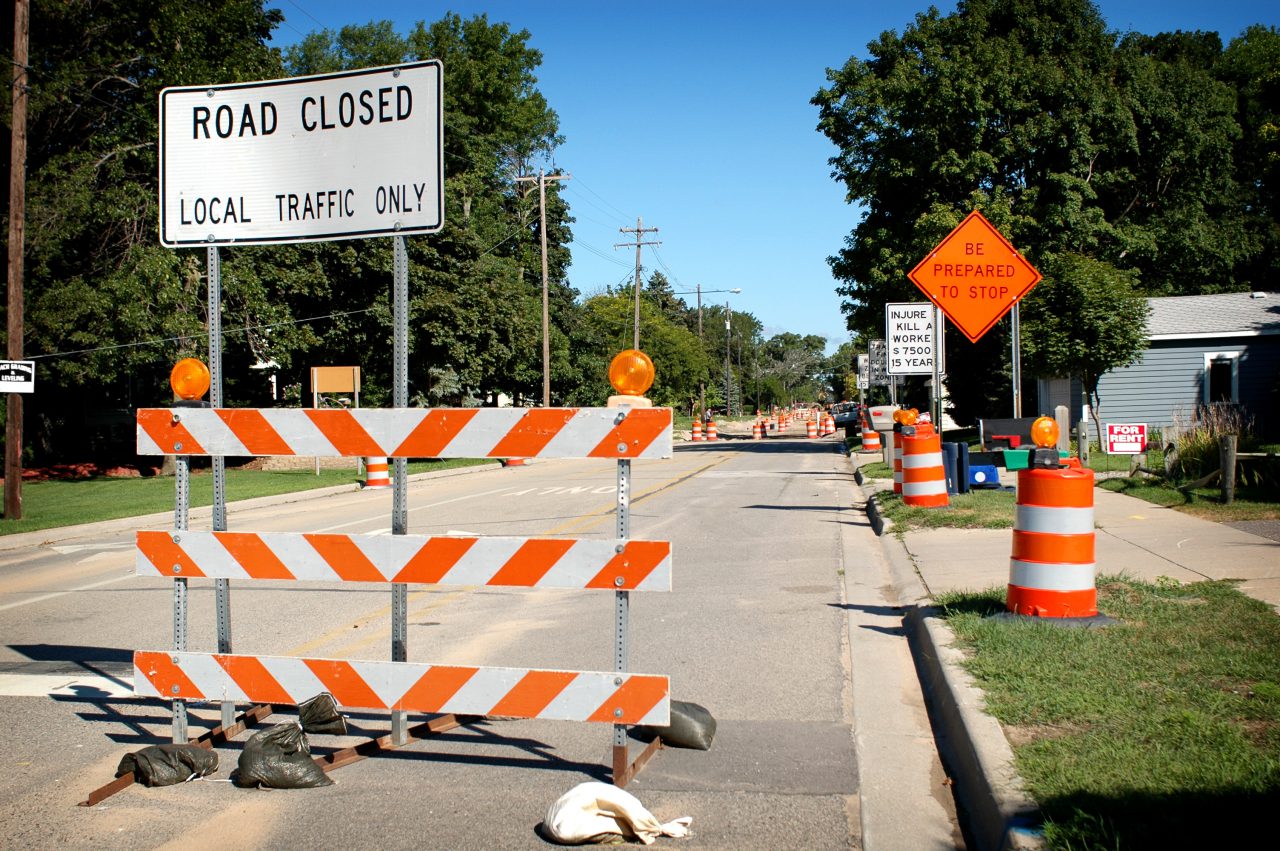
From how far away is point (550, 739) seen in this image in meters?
5.53

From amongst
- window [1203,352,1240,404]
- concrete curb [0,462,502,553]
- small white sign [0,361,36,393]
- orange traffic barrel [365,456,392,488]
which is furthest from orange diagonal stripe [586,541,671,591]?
window [1203,352,1240,404]

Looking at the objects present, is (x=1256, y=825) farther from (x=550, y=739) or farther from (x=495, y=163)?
(x=495, y=163)

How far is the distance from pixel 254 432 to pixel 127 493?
2107cm

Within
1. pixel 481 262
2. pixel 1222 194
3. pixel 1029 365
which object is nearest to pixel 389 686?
pixel 1029 365

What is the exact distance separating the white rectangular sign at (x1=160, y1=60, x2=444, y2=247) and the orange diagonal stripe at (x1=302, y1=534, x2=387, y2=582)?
1.57 metres

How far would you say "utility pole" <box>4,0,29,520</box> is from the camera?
1820 cm

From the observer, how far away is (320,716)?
5.45m

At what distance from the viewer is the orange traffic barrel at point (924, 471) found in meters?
14.2

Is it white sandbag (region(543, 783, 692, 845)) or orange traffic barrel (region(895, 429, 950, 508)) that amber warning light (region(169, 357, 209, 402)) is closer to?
white sandbag (region(543, 783, 692, 845))

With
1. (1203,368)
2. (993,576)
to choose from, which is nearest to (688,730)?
(993,576)

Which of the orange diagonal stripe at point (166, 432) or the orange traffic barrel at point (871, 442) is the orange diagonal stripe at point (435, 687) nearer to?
the orange diagonal stripe at point (166, 432)

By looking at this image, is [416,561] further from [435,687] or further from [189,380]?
[189,380]

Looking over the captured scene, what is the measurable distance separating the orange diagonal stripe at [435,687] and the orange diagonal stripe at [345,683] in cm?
16

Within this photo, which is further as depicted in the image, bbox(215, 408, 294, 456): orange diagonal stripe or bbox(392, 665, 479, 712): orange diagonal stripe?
bbox(215, 408, 294, 456): orange diagonal stripe
